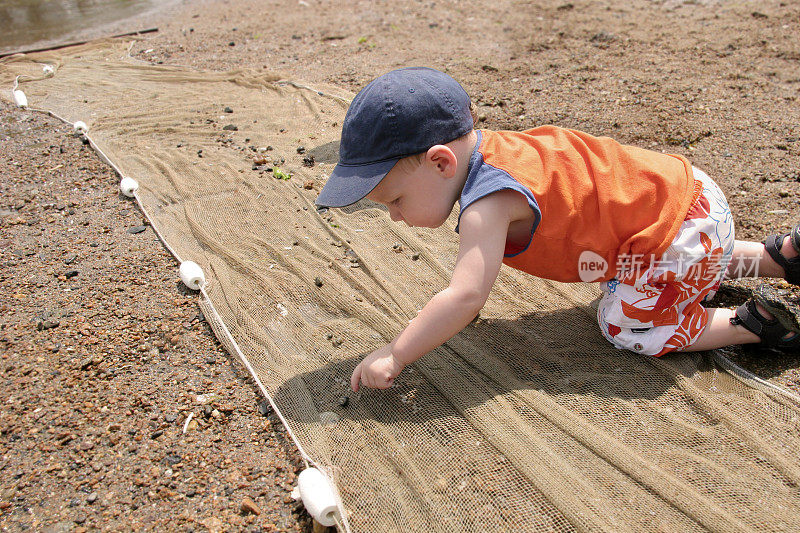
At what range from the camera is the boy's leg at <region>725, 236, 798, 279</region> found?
2695 millimetres

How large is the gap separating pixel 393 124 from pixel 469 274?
587mm

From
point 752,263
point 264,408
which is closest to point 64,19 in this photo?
point 264,408

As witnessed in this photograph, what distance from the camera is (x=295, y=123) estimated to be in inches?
193

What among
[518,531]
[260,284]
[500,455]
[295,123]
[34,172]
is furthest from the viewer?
[295,123]

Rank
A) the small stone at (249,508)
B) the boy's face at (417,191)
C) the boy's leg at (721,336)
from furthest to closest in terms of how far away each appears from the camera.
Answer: the boy's leg at (721,336) → the boy's face at (417,191) → the small stone at (249,508)

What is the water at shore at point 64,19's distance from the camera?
859cm

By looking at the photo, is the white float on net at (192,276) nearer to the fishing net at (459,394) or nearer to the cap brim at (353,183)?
the fishing net at (459,394)

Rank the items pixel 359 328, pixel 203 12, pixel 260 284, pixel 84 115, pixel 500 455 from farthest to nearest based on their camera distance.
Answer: pixel 203 12 → pixel 84 115 → pixel 260 284 → pixel 359 328 → pixel 500 455

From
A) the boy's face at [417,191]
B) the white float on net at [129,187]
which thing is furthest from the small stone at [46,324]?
the boy's face at [417,191]

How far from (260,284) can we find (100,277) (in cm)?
92

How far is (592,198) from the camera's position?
2275 millimetres

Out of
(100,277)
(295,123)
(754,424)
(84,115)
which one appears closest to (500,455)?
(754,424)

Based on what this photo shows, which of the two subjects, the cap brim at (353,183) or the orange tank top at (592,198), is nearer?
the cap brim at (353,183)

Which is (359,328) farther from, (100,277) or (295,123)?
(295,123)
